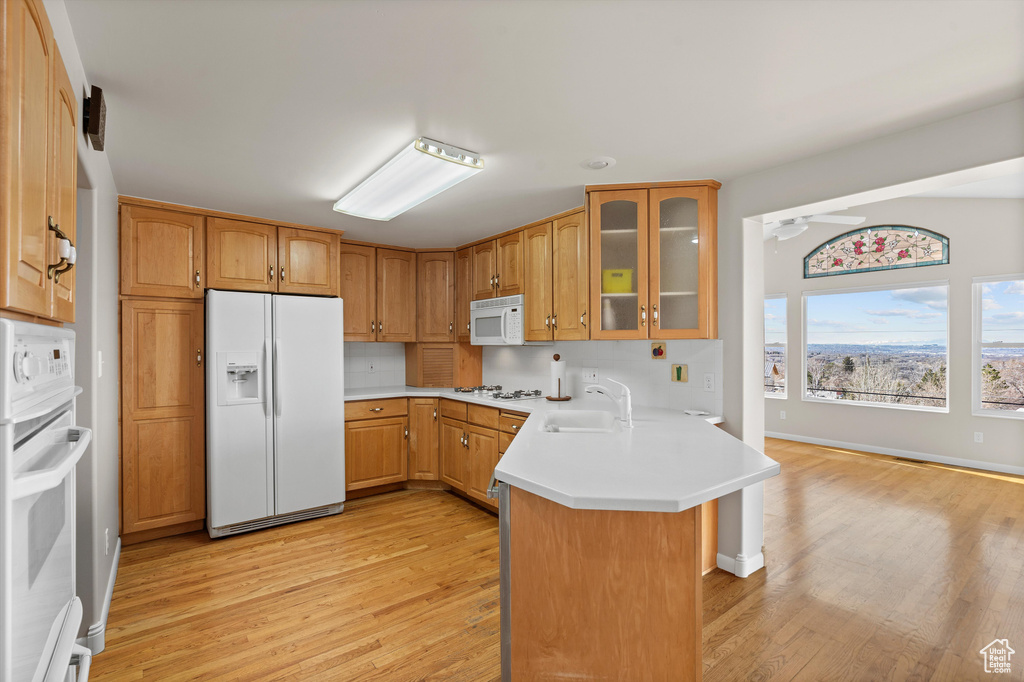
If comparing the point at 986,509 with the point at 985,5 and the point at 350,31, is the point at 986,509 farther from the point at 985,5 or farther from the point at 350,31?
the point at 350,31

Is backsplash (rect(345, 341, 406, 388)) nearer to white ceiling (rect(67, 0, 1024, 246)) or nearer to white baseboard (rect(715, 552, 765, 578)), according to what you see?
white ceiling (rect(67, 0, 1024, 246))

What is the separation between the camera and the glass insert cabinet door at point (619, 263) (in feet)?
9.12

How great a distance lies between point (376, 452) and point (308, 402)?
77 centimetres

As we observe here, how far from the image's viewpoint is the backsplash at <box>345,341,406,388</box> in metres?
4.48

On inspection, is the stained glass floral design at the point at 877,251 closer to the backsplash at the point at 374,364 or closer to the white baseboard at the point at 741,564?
the white baseboard at the point at 741,564

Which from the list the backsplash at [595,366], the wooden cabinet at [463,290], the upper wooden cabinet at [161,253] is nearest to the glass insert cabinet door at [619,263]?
the backsplash at [595,366]

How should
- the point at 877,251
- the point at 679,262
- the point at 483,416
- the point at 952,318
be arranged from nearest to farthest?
the point at 679,262
the point at 483,416
the point at 952,318
the point at 877,251

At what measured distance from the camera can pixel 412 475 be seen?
414cm

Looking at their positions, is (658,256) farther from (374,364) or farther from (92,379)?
(374,364)

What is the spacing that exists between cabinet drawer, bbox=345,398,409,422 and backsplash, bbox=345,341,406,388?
1.99 ft

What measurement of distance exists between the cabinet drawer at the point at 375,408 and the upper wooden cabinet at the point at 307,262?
938 mm

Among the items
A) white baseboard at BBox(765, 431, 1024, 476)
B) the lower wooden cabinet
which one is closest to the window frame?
white baseboard at BBox(765, 431, 1024, 476)

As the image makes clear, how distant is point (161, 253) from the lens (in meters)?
3.11

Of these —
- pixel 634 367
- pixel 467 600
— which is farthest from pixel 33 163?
pixel 634 367
